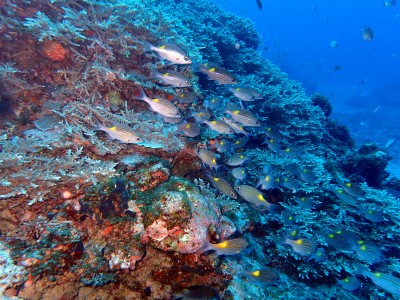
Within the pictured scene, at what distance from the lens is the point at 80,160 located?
11.2 feet

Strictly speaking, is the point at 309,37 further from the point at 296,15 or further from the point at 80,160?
the point at 80,160

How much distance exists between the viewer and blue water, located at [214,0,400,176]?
2458cm

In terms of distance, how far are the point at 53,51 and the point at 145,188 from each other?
368cm

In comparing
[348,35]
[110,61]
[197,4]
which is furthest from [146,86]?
[348,35]

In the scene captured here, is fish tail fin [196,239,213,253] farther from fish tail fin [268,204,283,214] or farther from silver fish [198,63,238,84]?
silver fish [198,63,238,84]

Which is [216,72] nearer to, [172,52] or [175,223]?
[172,52]

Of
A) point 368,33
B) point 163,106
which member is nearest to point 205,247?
point 163,106

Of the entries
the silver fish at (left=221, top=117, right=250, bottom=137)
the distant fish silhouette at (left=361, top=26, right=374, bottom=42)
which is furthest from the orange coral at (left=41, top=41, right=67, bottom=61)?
the distant fish silhouette at (left=361, top=26, right=374, bottom=42)

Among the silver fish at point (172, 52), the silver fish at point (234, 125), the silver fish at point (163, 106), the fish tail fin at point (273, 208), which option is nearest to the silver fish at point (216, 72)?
the silver fish at point (172, 52)

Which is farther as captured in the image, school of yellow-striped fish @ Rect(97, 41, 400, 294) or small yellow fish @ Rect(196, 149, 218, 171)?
small yellow fish @ Rect(196, 149, 218, 171)

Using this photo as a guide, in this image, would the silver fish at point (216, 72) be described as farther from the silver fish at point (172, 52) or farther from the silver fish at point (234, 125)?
the silver fish at point (234, 125)

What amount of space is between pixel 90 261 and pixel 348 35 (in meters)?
132

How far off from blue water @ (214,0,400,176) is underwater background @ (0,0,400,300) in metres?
11.7

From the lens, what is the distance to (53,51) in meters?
4.92
